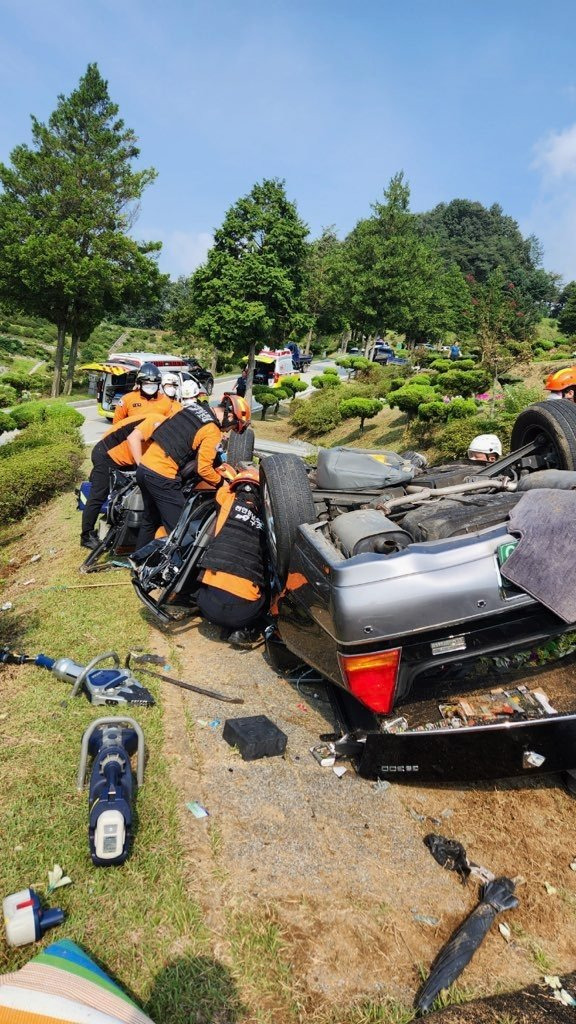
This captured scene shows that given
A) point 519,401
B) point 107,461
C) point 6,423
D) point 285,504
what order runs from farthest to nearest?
point 6,423 < point 519,401 < point 107,461 < point 285,504

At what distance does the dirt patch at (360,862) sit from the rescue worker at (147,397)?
3.88 meters

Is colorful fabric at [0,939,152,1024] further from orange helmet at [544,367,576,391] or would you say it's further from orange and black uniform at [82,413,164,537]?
orange helmet at [544,367,576,391]

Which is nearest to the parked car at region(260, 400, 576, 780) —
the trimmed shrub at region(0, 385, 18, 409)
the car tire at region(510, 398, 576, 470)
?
the car tire at region(510, 398, 576, 470)

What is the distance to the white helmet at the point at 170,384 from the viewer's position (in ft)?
22.4

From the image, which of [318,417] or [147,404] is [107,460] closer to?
[147,404]

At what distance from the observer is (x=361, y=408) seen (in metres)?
17.3

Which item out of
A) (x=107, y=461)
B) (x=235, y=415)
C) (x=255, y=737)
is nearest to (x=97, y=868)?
(x=255, y=737)

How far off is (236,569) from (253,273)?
18.8m

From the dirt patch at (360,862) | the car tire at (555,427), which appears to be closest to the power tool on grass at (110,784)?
the dirt patch at (360,862)

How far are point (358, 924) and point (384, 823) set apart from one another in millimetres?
524

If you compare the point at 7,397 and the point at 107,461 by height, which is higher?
→ the point at 107,461

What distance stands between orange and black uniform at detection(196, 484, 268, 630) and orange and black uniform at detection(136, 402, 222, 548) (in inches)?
39.8

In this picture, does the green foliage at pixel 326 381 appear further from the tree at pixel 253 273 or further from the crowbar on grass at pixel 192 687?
the crowbar on grass at pixel 192 687

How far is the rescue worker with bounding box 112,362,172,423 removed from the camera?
645 cm
